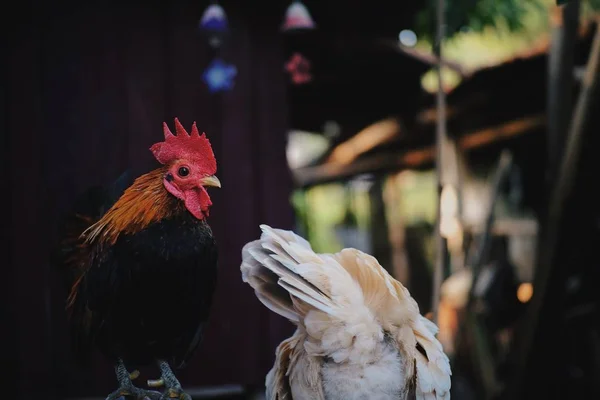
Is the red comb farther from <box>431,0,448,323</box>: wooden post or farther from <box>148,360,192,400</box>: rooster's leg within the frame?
<box>431,0,448,323</box>: wooden post

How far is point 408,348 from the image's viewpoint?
2246 mm

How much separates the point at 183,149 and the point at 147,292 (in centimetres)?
44

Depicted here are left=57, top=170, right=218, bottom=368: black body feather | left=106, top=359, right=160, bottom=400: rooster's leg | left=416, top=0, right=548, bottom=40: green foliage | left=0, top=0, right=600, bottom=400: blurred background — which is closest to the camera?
left=57, top=170, right=218, bottom=368: black body feather

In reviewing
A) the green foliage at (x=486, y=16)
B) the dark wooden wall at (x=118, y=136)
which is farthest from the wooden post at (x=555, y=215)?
the dark wooden wall at (x=118, y=136)

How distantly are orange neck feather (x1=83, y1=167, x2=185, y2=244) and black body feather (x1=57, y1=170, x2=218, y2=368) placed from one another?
0.06ft

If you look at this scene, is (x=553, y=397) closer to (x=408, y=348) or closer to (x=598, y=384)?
(x=598, y=384)

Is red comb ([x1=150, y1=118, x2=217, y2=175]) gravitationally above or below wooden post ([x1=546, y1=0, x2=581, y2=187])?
below

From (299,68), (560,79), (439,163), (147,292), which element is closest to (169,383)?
(147,292)

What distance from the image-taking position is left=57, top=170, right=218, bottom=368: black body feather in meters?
2.03

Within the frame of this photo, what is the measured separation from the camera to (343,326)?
2.17m

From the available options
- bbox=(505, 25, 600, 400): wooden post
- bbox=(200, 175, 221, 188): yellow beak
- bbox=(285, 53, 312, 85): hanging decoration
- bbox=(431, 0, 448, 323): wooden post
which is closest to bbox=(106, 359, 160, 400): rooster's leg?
bbox=(200, 175, 221, 188): yellow beak

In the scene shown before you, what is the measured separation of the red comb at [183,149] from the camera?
81.8 inches

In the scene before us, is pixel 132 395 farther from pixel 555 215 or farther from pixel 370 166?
pixel 370 166

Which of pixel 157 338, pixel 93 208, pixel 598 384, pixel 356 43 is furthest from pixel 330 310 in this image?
pixel 598 384
